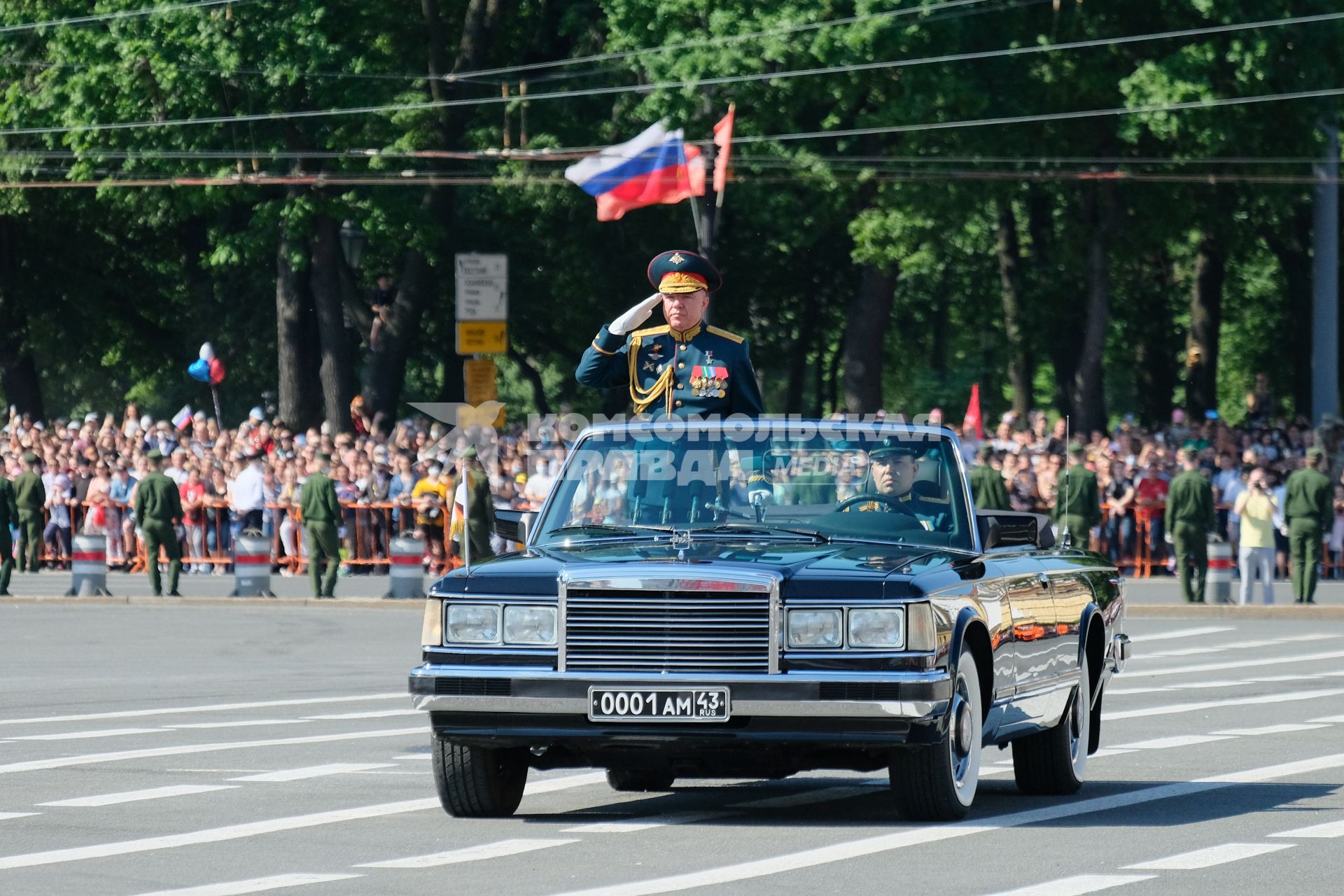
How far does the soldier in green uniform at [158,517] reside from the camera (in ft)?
104

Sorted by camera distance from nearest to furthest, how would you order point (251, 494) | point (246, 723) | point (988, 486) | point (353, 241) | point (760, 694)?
point (760, 694) → point (246, 723) → point (988, 486) → point (251, 494) → point (353, 241)

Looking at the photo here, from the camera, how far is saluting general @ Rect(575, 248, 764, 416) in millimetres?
11984

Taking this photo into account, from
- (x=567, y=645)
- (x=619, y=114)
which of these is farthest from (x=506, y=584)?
(x=619, y=114)

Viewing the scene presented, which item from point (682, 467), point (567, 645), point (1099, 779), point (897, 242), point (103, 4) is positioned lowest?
point (1099, 779)

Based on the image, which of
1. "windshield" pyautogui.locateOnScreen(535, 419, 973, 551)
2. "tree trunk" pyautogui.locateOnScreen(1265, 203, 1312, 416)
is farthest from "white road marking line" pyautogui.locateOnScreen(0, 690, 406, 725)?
"tree trunk" pyautogui.locateOnScreen(1265, 203, 1312, 416)

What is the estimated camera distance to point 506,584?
33.6ft

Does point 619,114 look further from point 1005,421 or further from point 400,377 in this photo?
point 1005,421

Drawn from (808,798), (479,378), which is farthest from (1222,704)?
(479,378)

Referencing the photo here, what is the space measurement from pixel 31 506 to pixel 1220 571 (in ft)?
54.9

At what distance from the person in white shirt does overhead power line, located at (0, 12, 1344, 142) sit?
30.3ft

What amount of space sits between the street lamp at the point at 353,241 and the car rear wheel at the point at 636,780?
31520 millimetres

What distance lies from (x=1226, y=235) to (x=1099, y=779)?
115ft

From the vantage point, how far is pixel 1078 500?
3006 centimetres

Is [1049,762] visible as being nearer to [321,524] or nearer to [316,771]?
[316,771]
